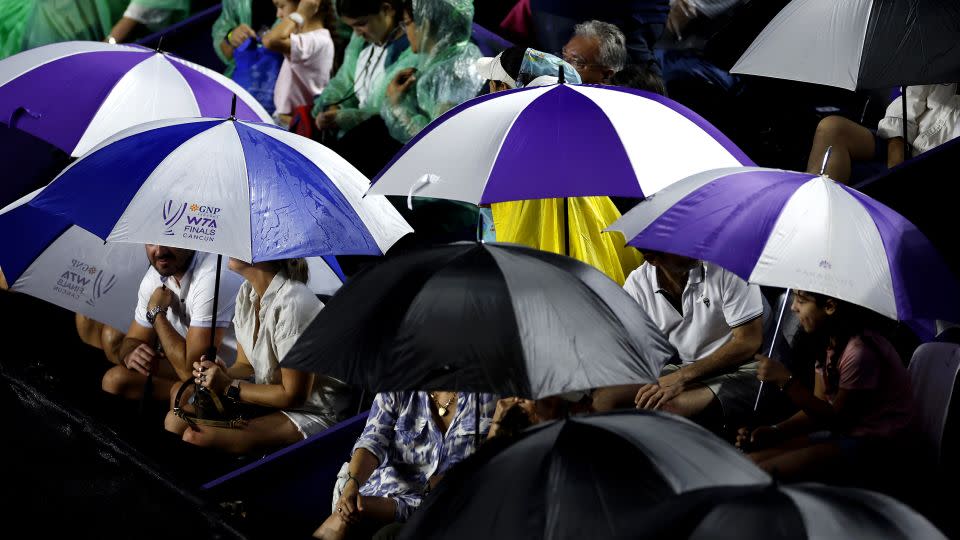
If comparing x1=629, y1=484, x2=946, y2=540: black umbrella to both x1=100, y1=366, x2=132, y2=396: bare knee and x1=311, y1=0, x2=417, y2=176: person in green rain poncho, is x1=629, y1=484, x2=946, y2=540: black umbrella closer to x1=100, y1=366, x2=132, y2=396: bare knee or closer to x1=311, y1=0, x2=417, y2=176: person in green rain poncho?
x1=100, y1=366, x2=132, y2=396: bare knee

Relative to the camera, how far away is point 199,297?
18.8 feet

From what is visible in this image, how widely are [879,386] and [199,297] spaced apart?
285 centimetres

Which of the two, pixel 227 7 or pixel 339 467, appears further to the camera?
pixel 227 7

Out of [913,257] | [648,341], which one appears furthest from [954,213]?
[648,341]

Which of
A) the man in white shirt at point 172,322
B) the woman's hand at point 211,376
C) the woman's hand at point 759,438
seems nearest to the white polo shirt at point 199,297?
the man in white shirt at point 172,322

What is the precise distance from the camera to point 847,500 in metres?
2.79

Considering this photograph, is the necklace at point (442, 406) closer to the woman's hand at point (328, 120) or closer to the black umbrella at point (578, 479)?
the black umbrella at point (578, 479)

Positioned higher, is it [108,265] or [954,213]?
[954,213]

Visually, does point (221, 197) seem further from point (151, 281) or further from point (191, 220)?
point (151, 281)

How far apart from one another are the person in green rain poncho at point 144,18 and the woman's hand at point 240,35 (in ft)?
3.45

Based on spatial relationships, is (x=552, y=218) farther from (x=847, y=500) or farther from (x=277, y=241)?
(x=847, y=500)

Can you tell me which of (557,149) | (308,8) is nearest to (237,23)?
(308,8)

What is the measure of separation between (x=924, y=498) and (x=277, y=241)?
7.87ft

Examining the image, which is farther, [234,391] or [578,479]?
[234,391]
